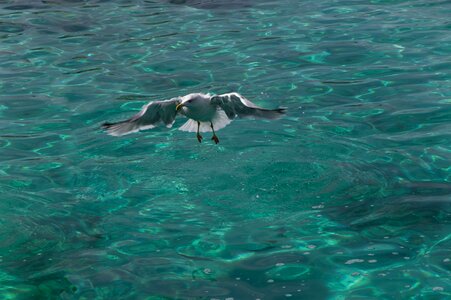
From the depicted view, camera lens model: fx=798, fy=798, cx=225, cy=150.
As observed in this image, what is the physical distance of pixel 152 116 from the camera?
7262mm

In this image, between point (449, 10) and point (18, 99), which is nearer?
point (18, 99)

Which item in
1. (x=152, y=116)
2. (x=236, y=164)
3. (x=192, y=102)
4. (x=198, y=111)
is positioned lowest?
(x=236, y=164)

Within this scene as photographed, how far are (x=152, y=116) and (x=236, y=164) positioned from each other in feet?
5.51

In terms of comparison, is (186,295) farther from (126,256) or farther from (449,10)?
(449,10)

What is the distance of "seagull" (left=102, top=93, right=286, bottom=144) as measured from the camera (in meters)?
6.83

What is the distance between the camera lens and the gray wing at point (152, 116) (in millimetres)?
7111

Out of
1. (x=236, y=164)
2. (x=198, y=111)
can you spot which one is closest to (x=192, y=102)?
(x=198, y=111)

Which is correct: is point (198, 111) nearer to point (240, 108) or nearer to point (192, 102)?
point (192, 102)

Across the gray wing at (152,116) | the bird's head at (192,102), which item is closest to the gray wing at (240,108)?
the bird's head at (192,102)

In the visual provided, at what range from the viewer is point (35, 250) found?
23.0 ft

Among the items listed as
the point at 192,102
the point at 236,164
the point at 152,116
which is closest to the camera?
the point at 192,102

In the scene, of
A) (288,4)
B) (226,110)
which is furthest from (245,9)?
(226,110)

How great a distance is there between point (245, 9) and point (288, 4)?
2.99ft

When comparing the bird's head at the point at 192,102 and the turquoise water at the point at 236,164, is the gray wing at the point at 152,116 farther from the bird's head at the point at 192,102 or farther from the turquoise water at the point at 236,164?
the turquoise water at the point at 236,164
